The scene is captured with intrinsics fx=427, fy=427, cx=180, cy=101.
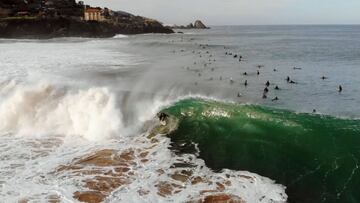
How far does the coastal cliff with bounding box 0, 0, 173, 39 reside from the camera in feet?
368

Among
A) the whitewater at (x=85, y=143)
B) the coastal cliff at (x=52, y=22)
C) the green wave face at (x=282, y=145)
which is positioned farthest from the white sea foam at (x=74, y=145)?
the coastal cliff at (x=52, y=22)

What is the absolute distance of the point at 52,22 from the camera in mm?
119438

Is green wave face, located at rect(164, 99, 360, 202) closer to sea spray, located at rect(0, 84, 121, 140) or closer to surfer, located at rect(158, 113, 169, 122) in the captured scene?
surfer, located at rect(158, 113, 169, 122)

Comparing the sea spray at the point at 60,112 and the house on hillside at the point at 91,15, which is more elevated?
the house on hillside at the point at 91,15

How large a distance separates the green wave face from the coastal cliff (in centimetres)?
9866

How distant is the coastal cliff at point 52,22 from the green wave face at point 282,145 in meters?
98.7

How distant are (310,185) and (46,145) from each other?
427 inches

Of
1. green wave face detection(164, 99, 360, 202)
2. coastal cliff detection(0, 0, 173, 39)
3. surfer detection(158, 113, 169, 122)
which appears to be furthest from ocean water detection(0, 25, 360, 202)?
coastal cliff detection(0, 0, 173, 39)

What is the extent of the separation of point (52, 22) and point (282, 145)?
113 m

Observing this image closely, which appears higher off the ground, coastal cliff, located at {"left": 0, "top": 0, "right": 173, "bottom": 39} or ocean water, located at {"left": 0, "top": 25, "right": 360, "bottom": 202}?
coastal cliff, located at {"left": 0, "top": 0, "right": 173, "bottom": 39}

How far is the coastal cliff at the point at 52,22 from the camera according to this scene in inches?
4422

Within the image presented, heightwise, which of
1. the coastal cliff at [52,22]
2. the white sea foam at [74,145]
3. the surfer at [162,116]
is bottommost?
the white sea foam at [74,145]

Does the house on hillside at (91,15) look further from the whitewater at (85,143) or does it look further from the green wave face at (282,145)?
the green wave face at (282,145)

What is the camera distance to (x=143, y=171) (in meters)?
14.9
